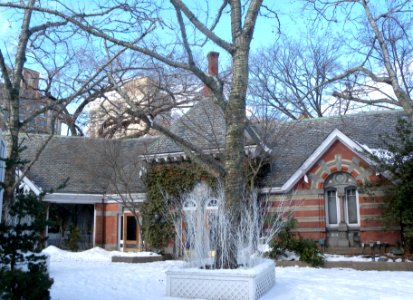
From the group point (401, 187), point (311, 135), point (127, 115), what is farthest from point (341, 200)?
point (127, 115)

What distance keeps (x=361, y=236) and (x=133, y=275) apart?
28.9 feet

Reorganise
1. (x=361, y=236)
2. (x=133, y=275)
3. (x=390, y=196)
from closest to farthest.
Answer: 1. (x=133, y=275)
2. (x=390, y=196)
3. (x=361, y=236)

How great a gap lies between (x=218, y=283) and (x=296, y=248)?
7.17m

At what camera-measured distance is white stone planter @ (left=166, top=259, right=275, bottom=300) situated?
9148mm

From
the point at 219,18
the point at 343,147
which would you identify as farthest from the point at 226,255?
the point at 343,147

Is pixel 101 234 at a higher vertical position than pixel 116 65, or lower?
lower

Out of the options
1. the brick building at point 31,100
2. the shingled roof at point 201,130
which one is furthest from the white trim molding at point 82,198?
the brick building at point 31,100

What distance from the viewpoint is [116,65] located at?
21.1 m

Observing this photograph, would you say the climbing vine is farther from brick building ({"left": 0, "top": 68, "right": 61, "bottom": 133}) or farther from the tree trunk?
the tree trunk

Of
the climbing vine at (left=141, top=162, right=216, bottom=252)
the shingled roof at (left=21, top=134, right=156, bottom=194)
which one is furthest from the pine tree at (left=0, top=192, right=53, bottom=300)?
the shingled roof at (left=21, top=134, right=156, bottom=194)

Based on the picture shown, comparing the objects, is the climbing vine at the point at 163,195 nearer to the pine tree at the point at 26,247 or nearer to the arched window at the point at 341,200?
the arched window at the point at 341,200

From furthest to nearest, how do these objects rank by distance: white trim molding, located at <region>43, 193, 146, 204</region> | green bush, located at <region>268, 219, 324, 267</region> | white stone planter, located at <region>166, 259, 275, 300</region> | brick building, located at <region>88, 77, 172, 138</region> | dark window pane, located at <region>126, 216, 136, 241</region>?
brick building, located at <region>88, 77, 172, 138</region> < dark window pane, located at <region>126, 216, 136, 241</region> < white trim molding, located at <region>43, 193, 146, 204</region> < green bush, located at <region>268, 219, 324, 267</region> < white stone planter, located at <region>166, 259, 275, 300</region>

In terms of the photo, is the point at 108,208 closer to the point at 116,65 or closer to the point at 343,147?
the point at 116,65

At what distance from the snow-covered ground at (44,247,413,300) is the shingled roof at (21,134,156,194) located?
386 inches
